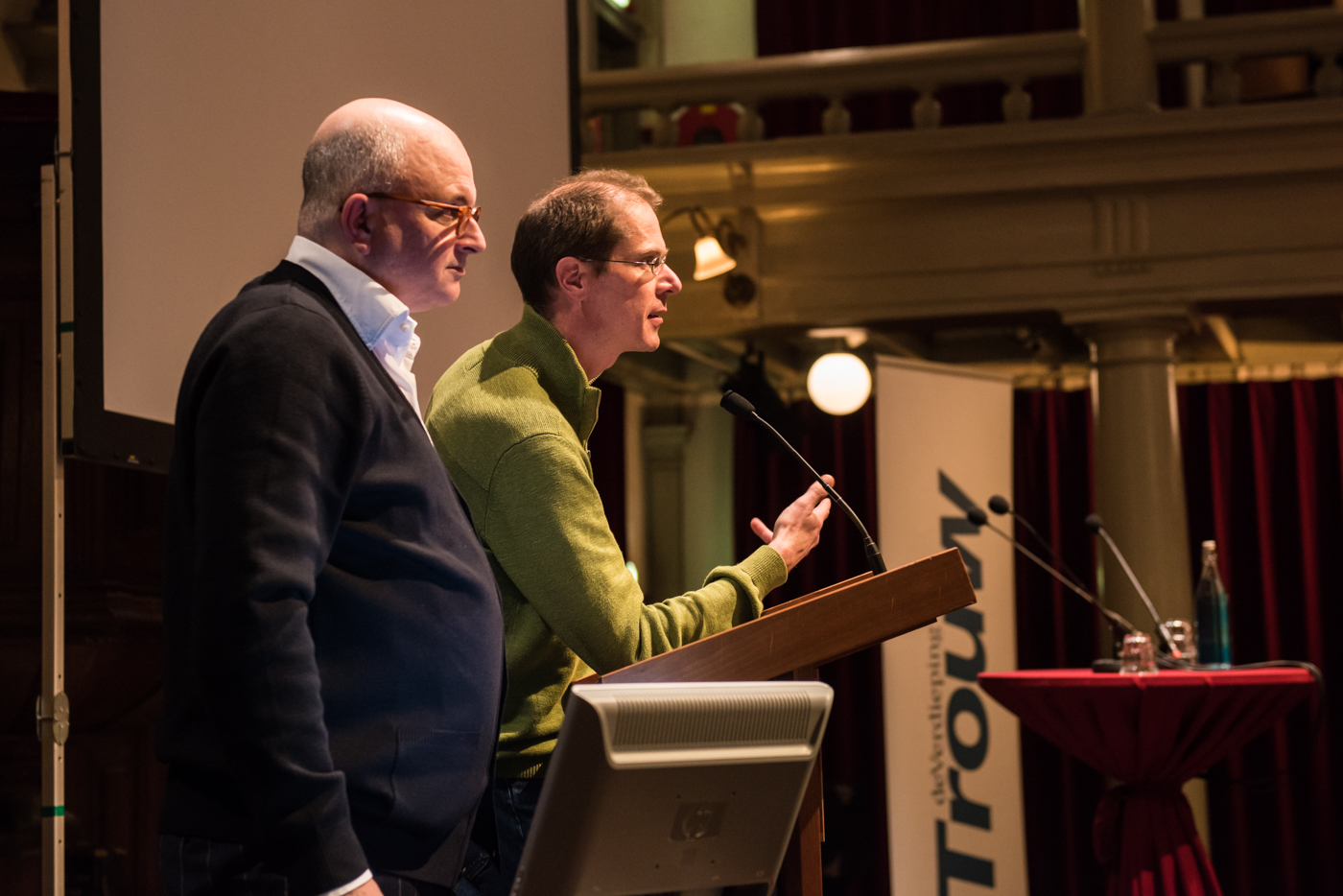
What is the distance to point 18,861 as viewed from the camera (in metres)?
3.53

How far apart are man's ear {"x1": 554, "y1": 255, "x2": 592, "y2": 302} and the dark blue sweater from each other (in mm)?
479

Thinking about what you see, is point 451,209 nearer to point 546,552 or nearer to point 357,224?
point 357,224

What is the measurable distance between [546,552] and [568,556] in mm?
25

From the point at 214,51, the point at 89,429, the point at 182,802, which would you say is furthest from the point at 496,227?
the point at 182,802

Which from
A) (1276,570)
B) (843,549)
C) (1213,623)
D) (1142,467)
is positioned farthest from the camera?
(843,549)

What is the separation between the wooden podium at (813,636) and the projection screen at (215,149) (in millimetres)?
1176

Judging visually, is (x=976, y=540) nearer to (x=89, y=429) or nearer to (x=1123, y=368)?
(x=1123, y=368)

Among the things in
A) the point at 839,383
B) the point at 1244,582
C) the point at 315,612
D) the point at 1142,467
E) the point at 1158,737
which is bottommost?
the point at 1158,737

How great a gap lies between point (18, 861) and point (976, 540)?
10.8 feet

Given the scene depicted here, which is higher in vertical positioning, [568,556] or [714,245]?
[714,245]

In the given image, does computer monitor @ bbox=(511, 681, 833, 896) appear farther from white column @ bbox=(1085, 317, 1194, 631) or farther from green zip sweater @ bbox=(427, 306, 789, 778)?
white column @ bbox=(1085, 317, 1194, 631)

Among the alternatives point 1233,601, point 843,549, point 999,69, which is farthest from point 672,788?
point 843,549

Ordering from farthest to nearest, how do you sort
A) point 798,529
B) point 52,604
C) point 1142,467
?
point 1142,467 → point 52,604 → point 798,529

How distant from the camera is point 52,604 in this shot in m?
2.12
